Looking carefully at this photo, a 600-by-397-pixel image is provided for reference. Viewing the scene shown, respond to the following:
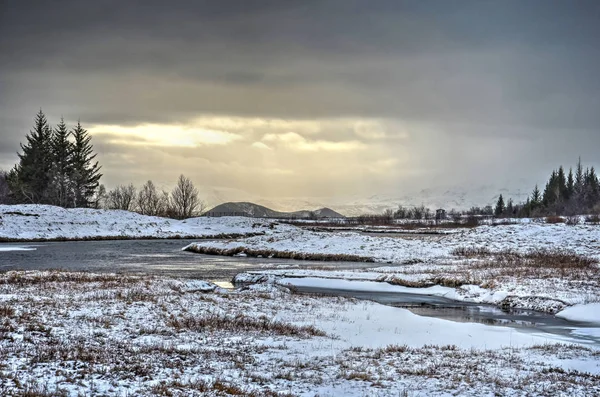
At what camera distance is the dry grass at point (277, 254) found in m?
52.9

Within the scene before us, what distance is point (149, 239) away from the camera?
83438 mm

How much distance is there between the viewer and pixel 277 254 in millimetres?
55844

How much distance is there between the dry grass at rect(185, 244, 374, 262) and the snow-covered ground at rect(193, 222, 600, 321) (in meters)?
0.76

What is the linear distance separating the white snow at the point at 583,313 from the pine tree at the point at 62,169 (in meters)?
99.3

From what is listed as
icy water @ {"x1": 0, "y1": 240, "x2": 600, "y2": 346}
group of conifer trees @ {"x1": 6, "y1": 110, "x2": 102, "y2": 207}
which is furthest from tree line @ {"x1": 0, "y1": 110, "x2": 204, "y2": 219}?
icy water @ {"x1": 0, "y1": 240, "x2": 600, "y2": 346}

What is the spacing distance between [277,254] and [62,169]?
7099 cm

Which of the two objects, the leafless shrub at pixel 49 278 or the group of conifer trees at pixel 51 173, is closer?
the leafless shrub at pixel 49 278

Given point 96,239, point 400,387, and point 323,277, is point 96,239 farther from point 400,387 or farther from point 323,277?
point 400,387

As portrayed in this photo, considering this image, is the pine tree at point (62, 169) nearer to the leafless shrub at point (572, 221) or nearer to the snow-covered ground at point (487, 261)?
the snow-covered ground at point (487, 261)

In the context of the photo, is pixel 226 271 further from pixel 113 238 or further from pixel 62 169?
pixel 62 169

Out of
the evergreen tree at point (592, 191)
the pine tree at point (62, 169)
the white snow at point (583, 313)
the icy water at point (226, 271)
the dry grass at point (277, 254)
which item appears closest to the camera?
the icy water at point (226, 271)

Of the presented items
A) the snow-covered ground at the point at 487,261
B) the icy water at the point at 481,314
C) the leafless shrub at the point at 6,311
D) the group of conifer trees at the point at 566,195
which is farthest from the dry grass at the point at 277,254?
the group of conifer trees at the point at 566,195

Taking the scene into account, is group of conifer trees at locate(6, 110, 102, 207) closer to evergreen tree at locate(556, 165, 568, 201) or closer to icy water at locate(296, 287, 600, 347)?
icy water at locate(296, 287, 600, 347)

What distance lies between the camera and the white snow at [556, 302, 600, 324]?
22.7m
